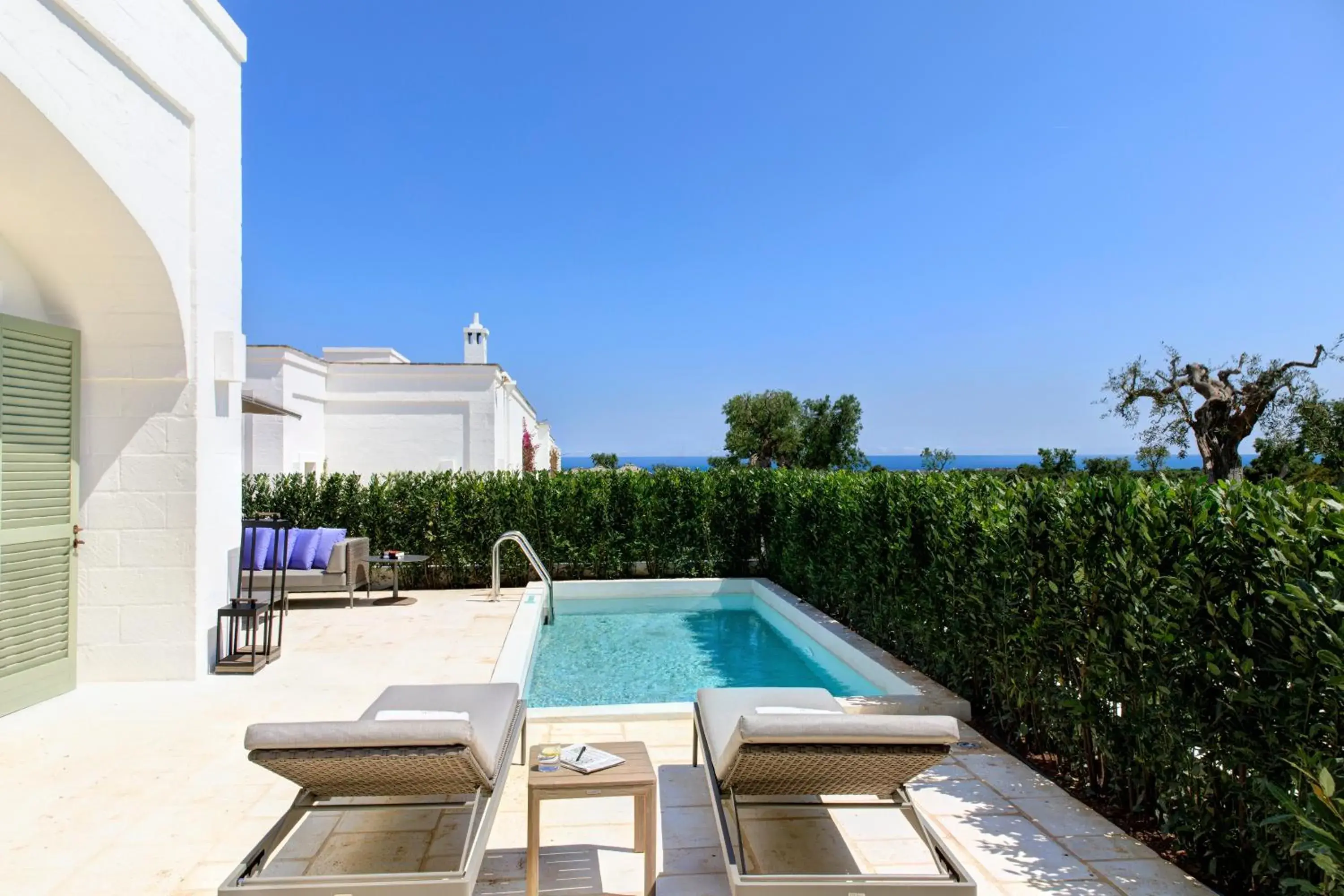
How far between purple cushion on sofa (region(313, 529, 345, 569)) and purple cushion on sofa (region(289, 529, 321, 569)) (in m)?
0.02

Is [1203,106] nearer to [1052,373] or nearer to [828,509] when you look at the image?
[828,509]

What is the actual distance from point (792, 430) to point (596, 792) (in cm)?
3960

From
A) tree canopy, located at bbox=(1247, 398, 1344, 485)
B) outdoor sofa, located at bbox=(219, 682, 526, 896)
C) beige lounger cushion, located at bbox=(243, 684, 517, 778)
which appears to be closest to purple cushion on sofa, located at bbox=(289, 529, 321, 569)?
outdoor sofa, located at bbox=(219, 682, 526, 896)

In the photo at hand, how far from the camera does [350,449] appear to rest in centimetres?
1811

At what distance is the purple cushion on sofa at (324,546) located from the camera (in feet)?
31.9

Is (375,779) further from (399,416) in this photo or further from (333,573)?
(399,416)

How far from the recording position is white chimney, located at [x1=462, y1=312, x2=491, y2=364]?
2214cm

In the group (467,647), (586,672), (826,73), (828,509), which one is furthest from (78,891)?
(826,73)

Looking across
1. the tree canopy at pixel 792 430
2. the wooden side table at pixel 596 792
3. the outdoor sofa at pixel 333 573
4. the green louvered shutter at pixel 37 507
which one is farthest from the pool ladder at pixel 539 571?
the tree canopy at pixel 792 430

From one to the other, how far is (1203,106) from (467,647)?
55.4 feet

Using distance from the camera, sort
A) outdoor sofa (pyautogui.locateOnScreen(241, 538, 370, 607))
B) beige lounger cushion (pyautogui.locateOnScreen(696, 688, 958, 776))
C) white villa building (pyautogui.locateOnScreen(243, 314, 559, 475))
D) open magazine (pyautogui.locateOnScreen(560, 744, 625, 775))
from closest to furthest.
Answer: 1. beige lounger cushion (pyautogui.locateOnScreen(696, 688, 958, 776))
2. open magazine (pyautogui.locateOnScreen(560, 744, 625, 775))
3. outdoor sofa (pyautogui.locateOnScreen(241, 538, 370, 607))
4. white villa building (pyautogui.locateOnScreen(243, 314, 559, 475))

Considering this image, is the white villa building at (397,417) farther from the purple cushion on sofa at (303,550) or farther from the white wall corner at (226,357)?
the white wall corner at (226,357)

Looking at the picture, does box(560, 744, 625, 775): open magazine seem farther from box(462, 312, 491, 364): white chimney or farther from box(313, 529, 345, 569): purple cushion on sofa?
box(462, 312, 491, 364): white chimney

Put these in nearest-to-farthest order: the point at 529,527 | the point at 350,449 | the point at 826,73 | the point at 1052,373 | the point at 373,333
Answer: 1. the point at 529,527
2. the point at 826,73
3. the point at 350,449
4. the point at 1052,373
5. the point at 373,333
